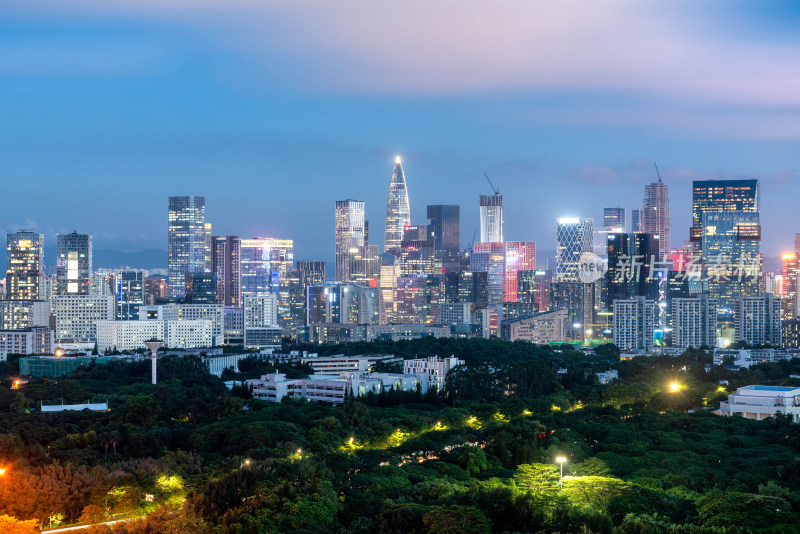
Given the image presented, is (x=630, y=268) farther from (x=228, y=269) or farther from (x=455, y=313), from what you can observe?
(x=228, y=269)

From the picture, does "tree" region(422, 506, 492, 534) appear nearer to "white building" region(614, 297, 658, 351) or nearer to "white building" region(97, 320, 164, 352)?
"white building" region(97, 320, 164, 352)

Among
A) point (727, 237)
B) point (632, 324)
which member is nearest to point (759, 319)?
point (632, 324)

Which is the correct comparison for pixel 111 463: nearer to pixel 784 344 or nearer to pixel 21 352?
pixel 21 352

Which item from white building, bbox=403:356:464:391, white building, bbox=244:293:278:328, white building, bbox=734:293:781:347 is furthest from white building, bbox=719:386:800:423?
white building, bbox=244:293:278:328

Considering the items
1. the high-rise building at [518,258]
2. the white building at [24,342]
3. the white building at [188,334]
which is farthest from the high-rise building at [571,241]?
the white building at [24,342]

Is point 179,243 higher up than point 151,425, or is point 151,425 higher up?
point 179,243

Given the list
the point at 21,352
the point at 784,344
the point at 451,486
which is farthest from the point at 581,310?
the point at 451,486
